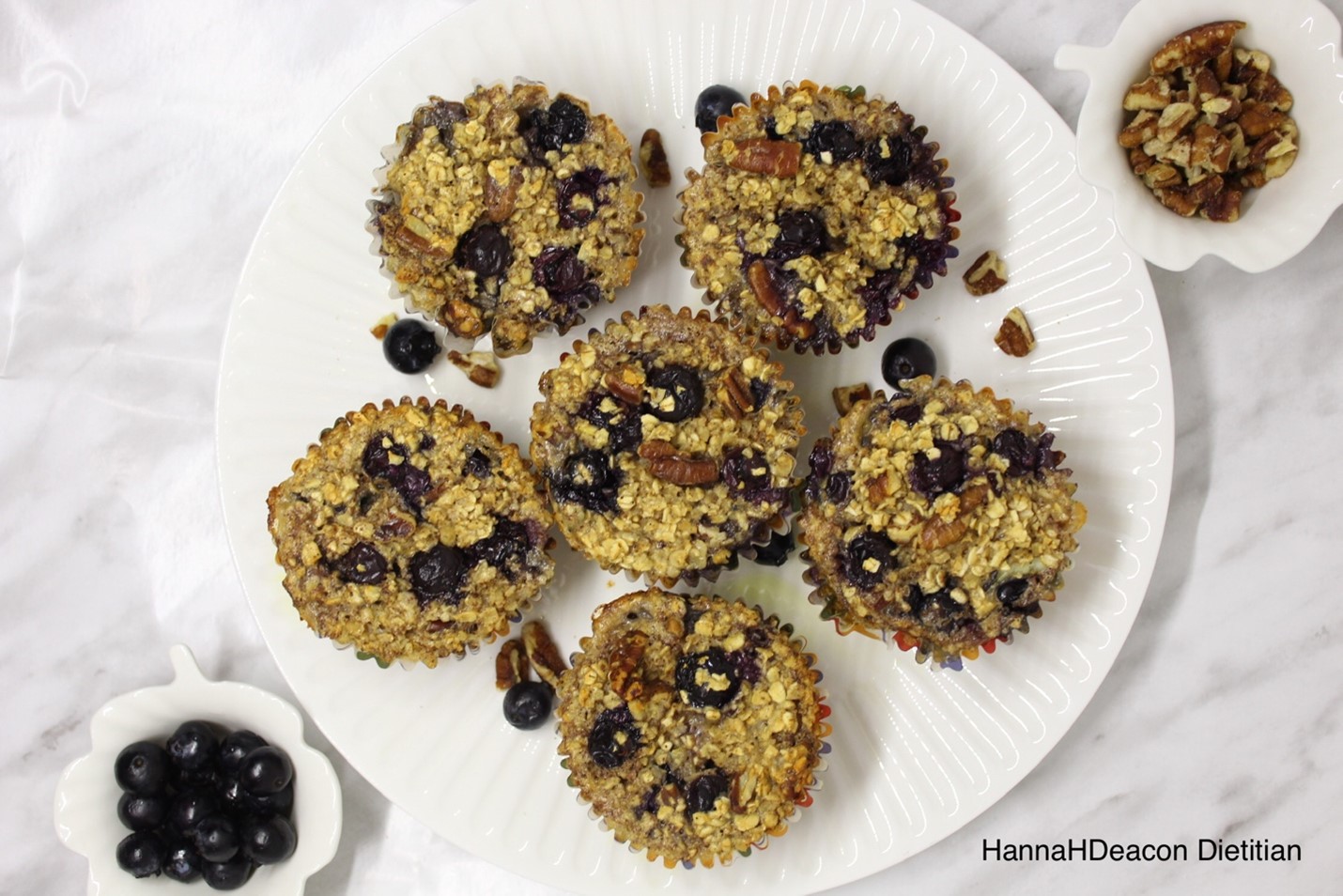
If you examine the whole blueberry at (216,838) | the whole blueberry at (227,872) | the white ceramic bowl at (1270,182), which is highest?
the white ceramic bowl at (1270,182)

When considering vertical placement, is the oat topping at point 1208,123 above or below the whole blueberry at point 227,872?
above

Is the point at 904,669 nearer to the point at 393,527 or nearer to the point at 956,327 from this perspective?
the point at 956,327

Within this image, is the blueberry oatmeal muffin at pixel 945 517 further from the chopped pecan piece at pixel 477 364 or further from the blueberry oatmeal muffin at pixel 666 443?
the chopped pecan piece at pixel 477 364

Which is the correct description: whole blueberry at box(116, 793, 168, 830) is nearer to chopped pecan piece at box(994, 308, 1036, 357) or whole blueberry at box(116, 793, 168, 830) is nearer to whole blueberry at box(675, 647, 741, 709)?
whole blueberry at box(675, 647, 741, 709)

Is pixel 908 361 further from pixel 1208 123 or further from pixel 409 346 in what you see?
pixel 409 346

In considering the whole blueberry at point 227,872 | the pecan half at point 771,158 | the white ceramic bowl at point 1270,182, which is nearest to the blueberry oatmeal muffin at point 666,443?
the pecan half at point 771,158

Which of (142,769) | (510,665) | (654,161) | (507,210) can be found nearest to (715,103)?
(654,161)
